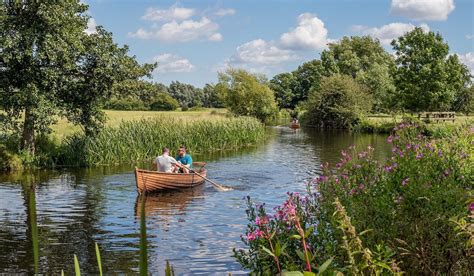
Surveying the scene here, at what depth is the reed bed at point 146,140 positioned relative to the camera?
24.3m

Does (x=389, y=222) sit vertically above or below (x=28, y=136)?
below

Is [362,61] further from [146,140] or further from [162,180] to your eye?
[162,180]

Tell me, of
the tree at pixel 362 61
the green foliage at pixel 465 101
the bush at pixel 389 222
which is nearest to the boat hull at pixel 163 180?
the bush at pixel 389 222

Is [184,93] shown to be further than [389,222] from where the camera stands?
Yes

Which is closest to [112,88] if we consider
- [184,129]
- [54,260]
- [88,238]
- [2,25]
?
[2,25]

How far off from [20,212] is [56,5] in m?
10.2

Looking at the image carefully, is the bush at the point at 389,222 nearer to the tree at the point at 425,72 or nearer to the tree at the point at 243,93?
the tree at the point at 425,72

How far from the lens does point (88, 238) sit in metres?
11.6

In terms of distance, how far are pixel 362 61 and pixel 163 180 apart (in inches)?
3054

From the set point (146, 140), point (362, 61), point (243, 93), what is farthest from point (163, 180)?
point (362, 61)

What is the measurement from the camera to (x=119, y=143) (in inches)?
1011

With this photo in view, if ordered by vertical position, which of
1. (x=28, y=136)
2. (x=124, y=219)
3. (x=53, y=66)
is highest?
(x=53, y=66)

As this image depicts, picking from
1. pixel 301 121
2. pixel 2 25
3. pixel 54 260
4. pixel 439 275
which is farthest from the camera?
pixel 301 121

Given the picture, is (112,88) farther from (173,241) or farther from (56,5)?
(173,241)
